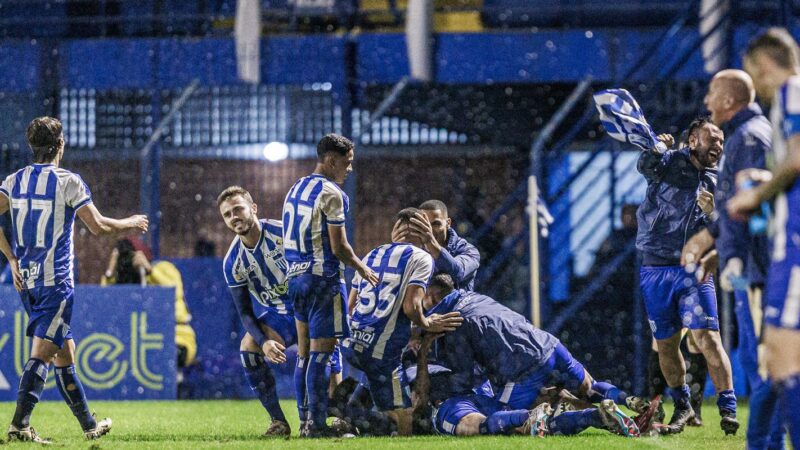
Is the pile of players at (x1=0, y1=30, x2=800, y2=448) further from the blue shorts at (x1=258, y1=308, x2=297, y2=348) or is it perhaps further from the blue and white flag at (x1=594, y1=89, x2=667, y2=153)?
the blue and white flag at (x1=594, y1=89, x2=667, y2=153)

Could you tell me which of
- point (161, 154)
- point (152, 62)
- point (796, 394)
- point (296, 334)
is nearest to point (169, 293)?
point (161, 154)

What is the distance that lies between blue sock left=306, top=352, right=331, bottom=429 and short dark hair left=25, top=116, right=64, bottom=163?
203cm

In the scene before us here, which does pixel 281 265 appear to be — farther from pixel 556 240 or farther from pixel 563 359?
pixel 556 240

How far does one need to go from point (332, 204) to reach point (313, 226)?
8.1 inches

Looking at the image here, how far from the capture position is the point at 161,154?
1590 centimetres

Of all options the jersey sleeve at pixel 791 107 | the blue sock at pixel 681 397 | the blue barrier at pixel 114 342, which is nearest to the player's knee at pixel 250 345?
the blue sock at pixel 681 397

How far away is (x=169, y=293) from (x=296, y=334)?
5.11 meters

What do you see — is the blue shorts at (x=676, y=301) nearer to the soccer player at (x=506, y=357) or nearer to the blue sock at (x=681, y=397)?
the blue sock at (x=681, y=397)

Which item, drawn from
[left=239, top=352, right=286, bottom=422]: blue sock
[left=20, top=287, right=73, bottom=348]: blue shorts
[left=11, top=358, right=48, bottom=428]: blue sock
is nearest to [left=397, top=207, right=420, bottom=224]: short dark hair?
[left=239, top=352, right=286, bottom=422]: blue sock

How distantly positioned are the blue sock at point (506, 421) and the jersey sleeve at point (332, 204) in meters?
1.58

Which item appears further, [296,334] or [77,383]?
[296,334]

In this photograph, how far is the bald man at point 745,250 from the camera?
5641 mm

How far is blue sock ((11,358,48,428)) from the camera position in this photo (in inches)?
301

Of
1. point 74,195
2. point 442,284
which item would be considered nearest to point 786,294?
point 442,284
